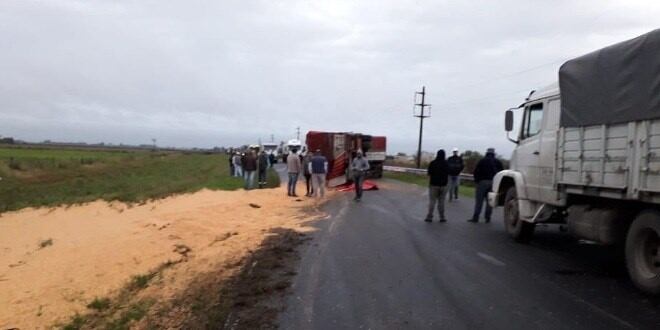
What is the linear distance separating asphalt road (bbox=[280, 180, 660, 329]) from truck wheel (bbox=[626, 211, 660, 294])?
0.18 meters

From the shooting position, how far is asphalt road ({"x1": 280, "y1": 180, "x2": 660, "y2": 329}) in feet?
20.3

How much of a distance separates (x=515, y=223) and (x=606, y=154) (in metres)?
3.81

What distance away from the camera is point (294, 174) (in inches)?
875

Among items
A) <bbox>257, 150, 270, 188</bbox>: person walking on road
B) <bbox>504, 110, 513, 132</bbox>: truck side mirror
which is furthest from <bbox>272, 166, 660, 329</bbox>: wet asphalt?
<bbox>257, 150, 270, 188</bbox>: person walking on road

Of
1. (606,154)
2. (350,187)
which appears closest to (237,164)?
(350,187)

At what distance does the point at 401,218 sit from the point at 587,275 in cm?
720

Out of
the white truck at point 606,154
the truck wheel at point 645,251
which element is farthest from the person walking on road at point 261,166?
the truck wheel at point 645,251

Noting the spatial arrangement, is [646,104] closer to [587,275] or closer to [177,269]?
[587,275]

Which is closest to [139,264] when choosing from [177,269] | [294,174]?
[177,269]

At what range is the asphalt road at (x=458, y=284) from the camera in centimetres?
620

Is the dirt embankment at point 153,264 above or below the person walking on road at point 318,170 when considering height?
below

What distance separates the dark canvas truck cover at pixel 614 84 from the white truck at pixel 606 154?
0.01m

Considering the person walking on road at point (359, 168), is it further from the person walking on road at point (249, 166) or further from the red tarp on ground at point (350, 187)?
the person walking on road at point (249, 166)

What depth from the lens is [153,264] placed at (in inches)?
431
